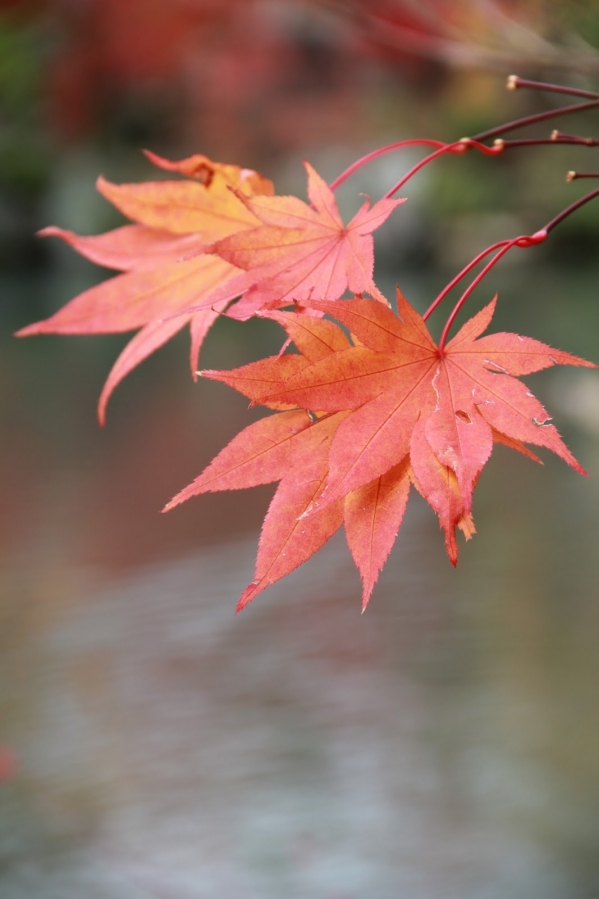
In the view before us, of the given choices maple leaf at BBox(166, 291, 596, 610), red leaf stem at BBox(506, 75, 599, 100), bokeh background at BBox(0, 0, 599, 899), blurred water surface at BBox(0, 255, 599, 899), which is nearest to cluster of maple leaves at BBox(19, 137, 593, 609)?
maple leaf at BBox(166, 291, 596, 610)

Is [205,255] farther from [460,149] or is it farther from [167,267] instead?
[460,149]

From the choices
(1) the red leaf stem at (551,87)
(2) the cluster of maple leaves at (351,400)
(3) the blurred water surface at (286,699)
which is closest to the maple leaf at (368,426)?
(2) the cluster of maple leaves at (351,400)

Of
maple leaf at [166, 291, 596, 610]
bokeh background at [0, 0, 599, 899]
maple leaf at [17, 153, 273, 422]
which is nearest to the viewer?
maple leaf at [166, 291, 596, 610]

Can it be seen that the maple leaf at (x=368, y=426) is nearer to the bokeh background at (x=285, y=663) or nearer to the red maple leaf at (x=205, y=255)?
the red maple leaf at (x=205, y=255)

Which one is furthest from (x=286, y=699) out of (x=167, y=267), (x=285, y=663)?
(x=167, y=267)

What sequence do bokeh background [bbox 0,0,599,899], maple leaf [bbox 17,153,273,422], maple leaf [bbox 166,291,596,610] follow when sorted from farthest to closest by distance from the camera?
bokeh background [bbox 0,0,599,899] → maple leaf [bbox 17,153,273,422] → maple leaf [bbox 166,291,596,610]

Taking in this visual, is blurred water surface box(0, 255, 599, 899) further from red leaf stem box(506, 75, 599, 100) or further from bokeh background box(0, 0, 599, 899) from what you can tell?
red leaf stem box(506, 75, 599, 100)

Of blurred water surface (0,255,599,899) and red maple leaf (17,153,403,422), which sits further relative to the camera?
blurred water surface (0,255,599,899)
